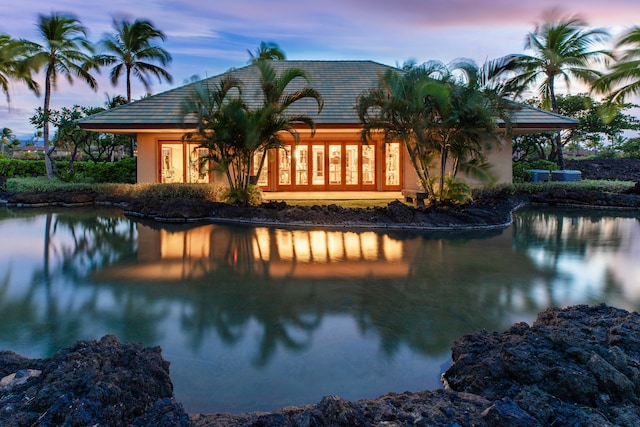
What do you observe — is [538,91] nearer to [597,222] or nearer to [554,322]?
[597,222]

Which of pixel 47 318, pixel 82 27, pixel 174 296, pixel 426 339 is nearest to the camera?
pixel 426 339

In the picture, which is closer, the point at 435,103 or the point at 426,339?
the point at 426,339

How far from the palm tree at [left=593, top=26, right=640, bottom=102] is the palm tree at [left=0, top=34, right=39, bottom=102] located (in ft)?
73.8

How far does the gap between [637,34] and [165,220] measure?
55.1ft

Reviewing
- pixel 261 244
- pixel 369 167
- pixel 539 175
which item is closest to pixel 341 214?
pixel 261 244

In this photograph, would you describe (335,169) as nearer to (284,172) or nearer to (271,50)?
(284,172)

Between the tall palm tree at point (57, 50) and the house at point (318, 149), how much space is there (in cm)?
544

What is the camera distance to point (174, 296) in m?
5.12

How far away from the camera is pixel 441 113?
11156 mm

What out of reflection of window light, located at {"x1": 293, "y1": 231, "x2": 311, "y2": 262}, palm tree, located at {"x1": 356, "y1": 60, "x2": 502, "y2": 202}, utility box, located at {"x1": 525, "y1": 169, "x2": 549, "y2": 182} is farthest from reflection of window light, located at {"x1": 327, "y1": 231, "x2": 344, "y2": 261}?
utility box, located at {"x1": 525, "y1": 169, "x2": 549, "y2": 182}

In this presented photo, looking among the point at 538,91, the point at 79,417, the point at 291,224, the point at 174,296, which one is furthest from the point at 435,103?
the point at 538,91

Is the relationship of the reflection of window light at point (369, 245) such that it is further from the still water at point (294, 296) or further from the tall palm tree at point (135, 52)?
the tall palm tree at point (135, 52)

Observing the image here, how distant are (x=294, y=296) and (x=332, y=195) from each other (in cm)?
1228

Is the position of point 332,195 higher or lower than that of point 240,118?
lower
